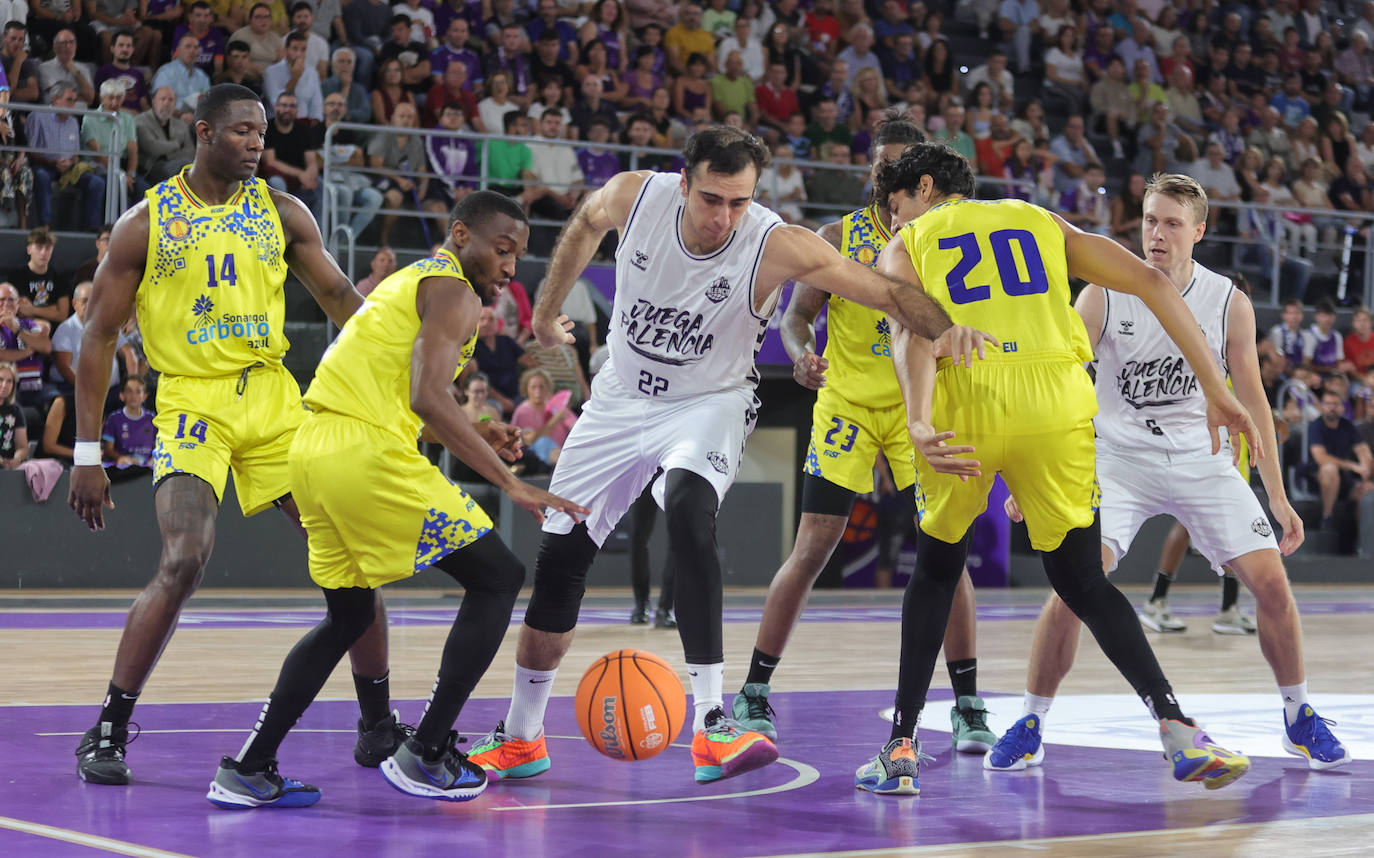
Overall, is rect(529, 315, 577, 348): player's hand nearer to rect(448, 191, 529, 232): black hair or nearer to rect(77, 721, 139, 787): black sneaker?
rect(448, 191, 529, 232): black hair

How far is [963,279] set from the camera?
16.3 ft

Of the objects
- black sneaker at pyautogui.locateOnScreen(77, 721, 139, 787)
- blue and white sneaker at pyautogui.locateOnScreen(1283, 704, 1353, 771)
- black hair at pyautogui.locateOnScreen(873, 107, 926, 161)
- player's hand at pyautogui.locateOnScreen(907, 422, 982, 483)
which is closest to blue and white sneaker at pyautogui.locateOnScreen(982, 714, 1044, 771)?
blue and white sneaker at pyautogui.locateOnScreen(1283, 704, 1353, 771)

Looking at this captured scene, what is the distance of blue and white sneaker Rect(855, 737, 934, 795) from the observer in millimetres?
4836

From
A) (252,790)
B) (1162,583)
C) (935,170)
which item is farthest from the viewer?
(1162,583)

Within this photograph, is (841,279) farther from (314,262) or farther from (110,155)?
(110,155)

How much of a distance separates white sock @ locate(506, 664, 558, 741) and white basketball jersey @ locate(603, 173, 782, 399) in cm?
99

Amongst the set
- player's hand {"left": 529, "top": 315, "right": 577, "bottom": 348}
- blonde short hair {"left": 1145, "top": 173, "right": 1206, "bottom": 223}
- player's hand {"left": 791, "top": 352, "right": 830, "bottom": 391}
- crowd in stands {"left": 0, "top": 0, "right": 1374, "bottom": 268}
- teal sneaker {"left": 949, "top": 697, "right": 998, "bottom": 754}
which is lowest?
teal sneaker {"left": 949, "top": 697, "right": 998, "bottom": 754}

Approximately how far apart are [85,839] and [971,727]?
10.4 ft

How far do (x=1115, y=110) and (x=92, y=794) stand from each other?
57.3ft

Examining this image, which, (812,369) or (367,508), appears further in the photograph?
(812,369)

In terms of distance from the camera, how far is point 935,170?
539 cm

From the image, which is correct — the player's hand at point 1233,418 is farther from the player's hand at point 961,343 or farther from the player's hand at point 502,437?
the player's hand at point 502,437

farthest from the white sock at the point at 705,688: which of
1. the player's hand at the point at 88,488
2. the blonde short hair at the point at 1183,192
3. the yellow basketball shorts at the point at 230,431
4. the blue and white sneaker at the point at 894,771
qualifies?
the blonde short hair at the point at 1183,192

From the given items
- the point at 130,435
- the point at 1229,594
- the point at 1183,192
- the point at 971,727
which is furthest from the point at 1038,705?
the point at 130,435
